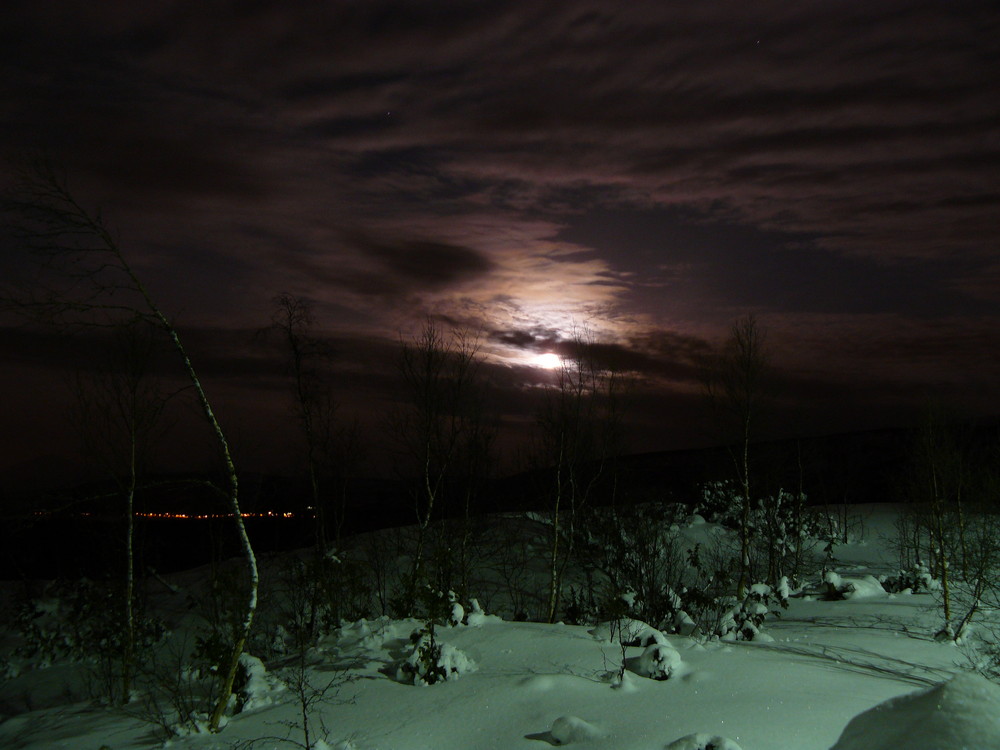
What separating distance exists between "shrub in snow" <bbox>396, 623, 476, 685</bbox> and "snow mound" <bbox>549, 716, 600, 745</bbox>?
2777 millimetres

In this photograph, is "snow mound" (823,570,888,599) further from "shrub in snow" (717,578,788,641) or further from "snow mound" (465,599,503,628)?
"snow mound" (465,599,503,628)

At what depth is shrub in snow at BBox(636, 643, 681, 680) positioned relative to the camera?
8.44m

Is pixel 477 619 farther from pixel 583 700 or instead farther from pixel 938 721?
pixel 938 721

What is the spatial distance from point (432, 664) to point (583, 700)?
7.97 ft

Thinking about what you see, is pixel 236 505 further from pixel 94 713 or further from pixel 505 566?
pixel 505 566

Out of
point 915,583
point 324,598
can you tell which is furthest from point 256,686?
point 915,583

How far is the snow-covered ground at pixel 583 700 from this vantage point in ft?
18.8

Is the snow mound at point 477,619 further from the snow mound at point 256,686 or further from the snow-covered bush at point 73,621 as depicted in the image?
the snow-covered bush at point 73,621

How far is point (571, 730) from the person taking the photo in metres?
6.84

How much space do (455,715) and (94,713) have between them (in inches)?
277

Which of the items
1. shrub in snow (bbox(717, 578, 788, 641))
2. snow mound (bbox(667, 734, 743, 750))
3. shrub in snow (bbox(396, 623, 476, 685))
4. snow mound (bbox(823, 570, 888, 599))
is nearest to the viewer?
snow mound (bbox(667, 734, 743, 750))

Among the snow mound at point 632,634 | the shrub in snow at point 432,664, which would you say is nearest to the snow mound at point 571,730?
the snow mound at point 632,634

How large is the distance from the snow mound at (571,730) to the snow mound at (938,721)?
3529 mm

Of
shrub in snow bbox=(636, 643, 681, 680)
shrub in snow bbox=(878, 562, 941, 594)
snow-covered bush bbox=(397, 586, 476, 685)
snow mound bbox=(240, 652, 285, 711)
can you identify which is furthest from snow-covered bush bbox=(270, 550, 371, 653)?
shrub in snow bbox=(878, 562, 941, 594)
